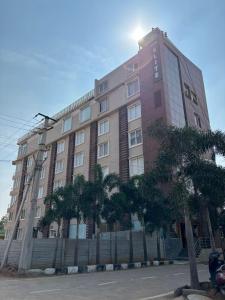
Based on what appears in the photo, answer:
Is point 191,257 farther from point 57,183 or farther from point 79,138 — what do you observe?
point 57,183

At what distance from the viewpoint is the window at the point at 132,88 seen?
31.5 metres

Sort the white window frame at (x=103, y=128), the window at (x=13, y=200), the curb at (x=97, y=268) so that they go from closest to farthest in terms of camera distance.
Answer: the curb at (x=97, y=268), the white window frame at (x=103, y=128), the window at (x=13, y=200)

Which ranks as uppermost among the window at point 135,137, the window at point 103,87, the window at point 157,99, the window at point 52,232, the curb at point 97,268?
the window at point 103,87

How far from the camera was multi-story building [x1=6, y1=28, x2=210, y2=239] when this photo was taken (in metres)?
28.2

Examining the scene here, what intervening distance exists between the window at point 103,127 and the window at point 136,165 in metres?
6.93

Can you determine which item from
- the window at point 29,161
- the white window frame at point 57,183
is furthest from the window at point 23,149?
the white window frame at point 57,183

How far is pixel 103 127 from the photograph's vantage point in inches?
1350

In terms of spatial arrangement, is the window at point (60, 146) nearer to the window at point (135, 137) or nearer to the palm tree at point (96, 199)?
the window at point (135, 137)

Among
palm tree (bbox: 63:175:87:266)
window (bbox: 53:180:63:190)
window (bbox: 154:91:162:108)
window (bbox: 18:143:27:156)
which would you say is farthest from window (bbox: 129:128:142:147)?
window (bbox: 18:143:27:156)

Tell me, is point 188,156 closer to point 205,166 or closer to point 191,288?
point 205,166

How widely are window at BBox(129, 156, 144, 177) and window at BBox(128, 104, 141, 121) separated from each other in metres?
5.05

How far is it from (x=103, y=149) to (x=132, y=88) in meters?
8.24

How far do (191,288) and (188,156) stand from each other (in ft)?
15.9

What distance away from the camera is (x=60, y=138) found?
41094 millimetres
